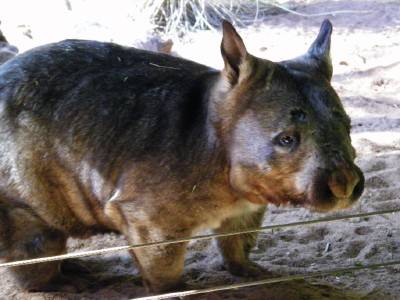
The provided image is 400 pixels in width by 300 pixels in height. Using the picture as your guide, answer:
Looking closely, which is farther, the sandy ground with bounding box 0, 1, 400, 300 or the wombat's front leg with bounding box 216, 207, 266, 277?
the wombat's front leg with bounding box 216, 207, 266, 277

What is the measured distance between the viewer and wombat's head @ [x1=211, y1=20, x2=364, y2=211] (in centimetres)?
281

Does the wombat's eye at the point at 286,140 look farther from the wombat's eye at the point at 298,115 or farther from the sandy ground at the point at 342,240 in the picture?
the sandy ground at the point at 342,240

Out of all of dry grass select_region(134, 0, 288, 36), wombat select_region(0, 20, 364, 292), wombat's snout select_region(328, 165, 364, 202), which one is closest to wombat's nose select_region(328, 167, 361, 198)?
wombat's snout select_region(328, 165, 364, 202)

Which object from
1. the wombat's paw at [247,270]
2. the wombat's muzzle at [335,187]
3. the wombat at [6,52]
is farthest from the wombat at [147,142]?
the wombat at [6,52]

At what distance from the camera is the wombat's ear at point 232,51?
→ 2876 mm

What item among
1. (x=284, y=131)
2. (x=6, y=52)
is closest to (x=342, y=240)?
(x=284, y=131)

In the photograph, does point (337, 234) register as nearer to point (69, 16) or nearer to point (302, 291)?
point (302, 291)

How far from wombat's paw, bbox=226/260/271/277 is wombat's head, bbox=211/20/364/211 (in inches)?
32.4

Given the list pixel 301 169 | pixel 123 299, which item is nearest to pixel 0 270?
pixel 123 299

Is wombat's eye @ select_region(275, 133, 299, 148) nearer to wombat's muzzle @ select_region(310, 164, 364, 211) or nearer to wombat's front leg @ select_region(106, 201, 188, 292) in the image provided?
wombat's muzzle @ select_region(310, 164, 364, 211)

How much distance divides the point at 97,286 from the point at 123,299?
10.8 inches

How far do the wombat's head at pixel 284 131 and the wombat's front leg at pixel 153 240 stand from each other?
0.41 meters

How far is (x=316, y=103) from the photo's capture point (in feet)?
9.65

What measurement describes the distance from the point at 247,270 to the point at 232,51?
142 centimetres
